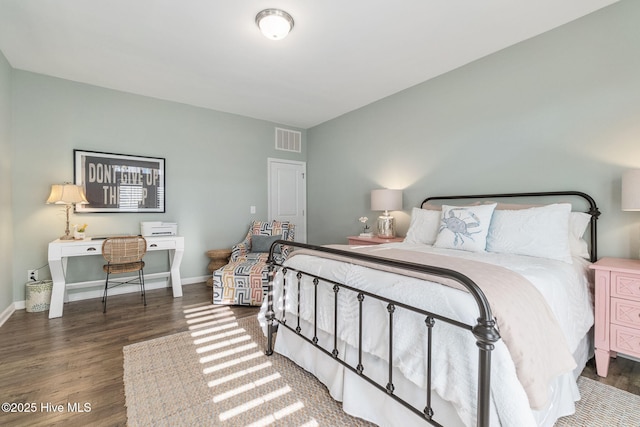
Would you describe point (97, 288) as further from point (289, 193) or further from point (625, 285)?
point (625, 285)

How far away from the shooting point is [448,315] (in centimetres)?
116

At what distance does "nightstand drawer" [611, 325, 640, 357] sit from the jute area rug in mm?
249

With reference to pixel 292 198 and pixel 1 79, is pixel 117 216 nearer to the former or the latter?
pixel 1 79

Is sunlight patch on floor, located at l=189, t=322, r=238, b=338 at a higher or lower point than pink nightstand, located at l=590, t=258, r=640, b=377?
lower

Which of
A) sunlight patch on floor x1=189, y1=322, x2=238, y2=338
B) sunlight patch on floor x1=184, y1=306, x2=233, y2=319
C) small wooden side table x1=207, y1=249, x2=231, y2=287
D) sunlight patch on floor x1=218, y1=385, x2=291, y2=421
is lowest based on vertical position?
sunlight patch on floor x1=218, y1=385, x2=291, y2=421

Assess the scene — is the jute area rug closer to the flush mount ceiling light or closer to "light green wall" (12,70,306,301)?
"light green wall" (12,70,306,301)

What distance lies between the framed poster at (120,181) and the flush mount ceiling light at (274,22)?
8.30ft

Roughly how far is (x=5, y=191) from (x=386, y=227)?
4.12 meters

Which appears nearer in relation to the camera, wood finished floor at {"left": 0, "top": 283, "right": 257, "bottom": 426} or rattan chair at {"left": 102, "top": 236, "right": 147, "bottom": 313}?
wood finished floor at {"left": 0, "top": 283, "right": 257, "bottom": 426}

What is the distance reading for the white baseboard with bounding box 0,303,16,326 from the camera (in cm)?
280

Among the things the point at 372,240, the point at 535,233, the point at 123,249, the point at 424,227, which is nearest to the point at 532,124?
the point at 535,233

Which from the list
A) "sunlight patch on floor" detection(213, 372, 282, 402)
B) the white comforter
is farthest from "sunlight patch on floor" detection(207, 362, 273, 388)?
the white comforter

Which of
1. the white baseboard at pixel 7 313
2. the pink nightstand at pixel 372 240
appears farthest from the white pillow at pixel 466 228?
the white baseboard at pixel 7 313

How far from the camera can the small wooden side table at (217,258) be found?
13.6 feet
